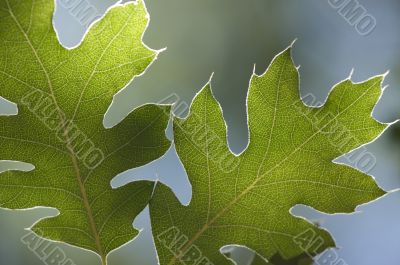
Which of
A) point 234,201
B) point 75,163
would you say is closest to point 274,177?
point 234,201

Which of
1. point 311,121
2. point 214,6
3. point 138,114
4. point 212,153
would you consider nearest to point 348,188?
point 311,121

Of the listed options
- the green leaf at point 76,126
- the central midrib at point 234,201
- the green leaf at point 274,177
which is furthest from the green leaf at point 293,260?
the green leaf at point 76,126

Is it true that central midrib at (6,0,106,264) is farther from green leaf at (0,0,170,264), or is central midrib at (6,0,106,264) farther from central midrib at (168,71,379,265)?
central midrib at (168,71,379,265)

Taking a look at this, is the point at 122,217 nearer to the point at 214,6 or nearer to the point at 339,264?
the point at 339,264

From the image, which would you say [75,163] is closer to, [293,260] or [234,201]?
[234,201]

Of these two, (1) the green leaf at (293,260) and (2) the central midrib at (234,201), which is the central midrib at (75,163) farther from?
(1) the green leaf at (293,260)

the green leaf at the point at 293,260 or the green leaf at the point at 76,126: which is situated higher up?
the green leaf at the point at 293,260
